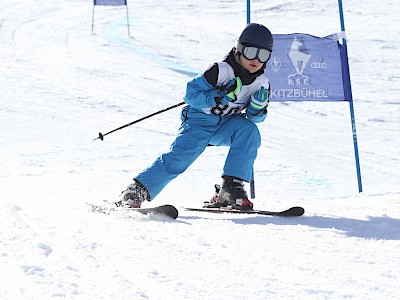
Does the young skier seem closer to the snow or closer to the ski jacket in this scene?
the ski jacket

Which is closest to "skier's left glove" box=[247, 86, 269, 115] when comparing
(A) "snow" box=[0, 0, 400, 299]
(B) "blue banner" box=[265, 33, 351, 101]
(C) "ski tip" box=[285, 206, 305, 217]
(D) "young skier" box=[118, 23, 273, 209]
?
(D) "young skier" box=[118, 23, 273, 209]

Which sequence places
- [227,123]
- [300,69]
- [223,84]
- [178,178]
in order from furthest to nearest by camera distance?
[178,178], [300,69], [227,123], [223,84]

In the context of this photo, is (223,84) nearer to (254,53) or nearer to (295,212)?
(254,53)

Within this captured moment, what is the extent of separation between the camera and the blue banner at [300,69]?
17.1 ft

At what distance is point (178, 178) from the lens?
6.63 metres

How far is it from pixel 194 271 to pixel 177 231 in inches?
27.1

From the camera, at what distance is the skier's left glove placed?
412 centimetres

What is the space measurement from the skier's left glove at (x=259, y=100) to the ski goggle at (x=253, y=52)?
0.64 feet

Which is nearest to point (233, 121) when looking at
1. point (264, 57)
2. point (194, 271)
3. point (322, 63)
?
point (264, 57)

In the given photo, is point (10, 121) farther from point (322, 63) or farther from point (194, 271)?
point (194, 271)

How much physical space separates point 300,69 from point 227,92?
1.40 meters

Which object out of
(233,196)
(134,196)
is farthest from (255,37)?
(134,196)

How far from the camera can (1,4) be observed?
735 inches

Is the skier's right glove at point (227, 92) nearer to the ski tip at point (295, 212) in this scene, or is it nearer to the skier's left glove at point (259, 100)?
the skier's left glove at point (259, 100)
